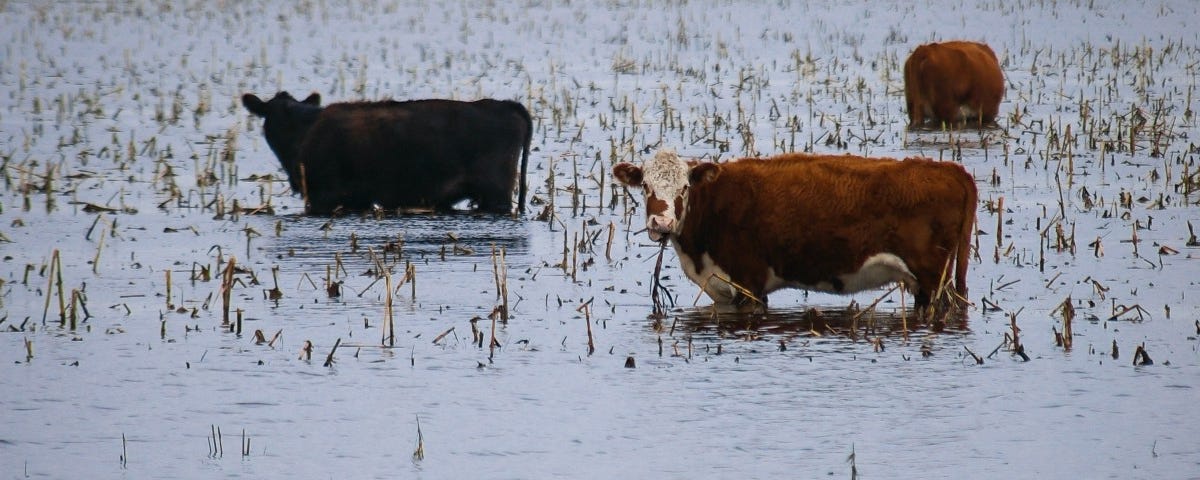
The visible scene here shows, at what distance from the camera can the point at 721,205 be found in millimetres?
8812

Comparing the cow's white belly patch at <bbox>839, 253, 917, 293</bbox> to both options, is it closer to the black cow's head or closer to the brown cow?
the black cow's head

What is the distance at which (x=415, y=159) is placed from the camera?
43.5 feet

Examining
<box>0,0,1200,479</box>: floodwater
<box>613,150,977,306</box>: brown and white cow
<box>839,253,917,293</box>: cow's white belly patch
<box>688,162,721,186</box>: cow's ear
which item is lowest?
<box>0,0,1200,479</box>: floodwater

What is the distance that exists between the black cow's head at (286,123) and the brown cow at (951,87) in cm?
667

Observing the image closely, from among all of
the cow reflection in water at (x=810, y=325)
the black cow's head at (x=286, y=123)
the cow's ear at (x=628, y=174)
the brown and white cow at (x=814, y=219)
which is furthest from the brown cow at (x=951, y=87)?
the cow's ear at (x=628, y=174)

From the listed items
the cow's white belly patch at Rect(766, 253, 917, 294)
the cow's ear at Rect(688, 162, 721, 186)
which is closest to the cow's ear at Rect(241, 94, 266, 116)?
the cow's ear at Rect(688, 162, 721, 186)

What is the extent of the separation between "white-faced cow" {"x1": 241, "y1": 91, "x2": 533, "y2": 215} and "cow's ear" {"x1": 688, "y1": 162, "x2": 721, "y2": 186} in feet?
14.8

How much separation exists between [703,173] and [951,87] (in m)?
9.69

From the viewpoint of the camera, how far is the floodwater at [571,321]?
621 centimetres

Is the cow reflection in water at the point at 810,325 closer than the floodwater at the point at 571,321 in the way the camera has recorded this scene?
No

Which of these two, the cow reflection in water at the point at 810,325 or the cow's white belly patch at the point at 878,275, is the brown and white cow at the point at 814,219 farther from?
the cow reflection in water at the point at 810,325

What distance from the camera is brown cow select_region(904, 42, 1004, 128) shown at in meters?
17.8

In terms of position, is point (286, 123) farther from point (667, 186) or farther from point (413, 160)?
point (667, 186)

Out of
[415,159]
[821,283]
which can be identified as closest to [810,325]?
[821,283]
